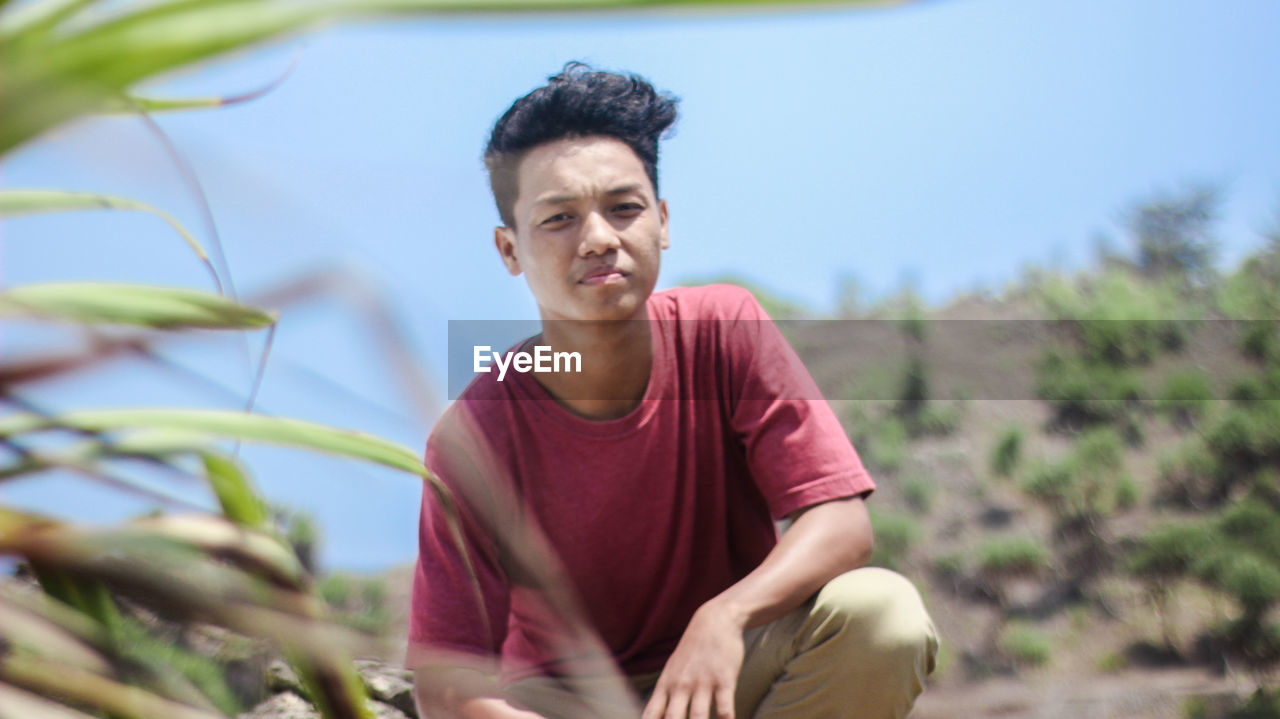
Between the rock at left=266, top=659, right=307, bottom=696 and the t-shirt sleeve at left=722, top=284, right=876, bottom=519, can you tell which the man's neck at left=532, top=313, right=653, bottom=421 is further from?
the rock at left=266, top=659, right=307, bottom=696

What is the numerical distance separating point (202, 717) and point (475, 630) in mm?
852

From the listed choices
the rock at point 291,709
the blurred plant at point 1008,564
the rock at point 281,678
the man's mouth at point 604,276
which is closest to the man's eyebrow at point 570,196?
the man's mouth at point 604,276

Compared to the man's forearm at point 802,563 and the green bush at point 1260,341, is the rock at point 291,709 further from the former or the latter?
the green bush at point 1260,341

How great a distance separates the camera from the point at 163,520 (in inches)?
18.1

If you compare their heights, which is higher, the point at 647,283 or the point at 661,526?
the point at 647,283

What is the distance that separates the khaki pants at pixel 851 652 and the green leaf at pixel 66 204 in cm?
92

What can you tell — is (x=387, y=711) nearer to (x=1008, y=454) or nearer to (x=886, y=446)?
(x=1008, y=454)

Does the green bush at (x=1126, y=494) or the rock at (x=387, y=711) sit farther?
the green bush at (x=1126, y=494)

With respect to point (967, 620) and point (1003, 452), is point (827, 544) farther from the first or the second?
point (1003, 452)

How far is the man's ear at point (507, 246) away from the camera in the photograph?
1.52 m

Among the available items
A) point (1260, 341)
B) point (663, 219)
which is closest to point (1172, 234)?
point (1260, 341)

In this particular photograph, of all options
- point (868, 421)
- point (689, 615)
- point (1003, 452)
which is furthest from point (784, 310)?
point (689, 615)

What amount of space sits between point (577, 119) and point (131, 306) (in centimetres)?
106

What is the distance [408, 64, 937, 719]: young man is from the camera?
1294mm
